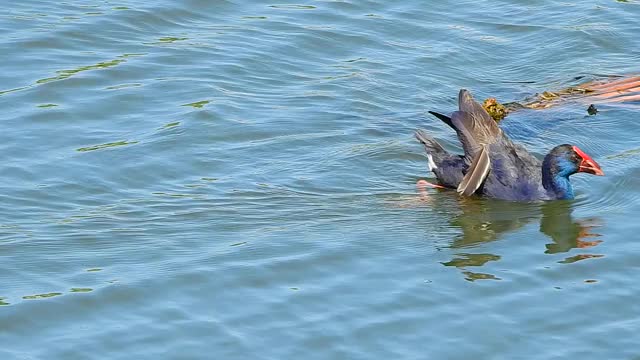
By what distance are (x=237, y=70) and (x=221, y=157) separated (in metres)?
2.23

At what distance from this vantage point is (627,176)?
37.7ft

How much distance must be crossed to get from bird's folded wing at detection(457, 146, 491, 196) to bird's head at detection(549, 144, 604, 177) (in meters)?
0.54

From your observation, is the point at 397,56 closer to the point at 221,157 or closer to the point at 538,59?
the point at 538,59

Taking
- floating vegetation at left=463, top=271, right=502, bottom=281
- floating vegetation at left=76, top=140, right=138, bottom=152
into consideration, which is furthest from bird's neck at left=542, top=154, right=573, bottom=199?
floating vegetation at left=76, top=140, right=138, bottom=152

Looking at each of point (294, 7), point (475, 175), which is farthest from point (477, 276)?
point (294, 7)

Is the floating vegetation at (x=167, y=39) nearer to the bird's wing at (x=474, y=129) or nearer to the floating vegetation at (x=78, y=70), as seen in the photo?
the floating vegetation at (x=78, y=70)

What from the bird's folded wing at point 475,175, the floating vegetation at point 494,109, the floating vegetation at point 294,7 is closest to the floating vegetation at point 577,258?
the bird's folded wing at point 475,175

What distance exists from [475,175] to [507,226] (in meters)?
0.69

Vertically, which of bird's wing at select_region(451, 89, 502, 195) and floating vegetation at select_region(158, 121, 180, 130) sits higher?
bird's wing at select_region(451, 89, 502, 195)

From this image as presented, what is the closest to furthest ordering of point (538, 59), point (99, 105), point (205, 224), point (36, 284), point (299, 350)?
1. point (299, 350)
2. point (36, 284)
3. point (205, 224)
4. point (99, 105)
5. point (538, 59)

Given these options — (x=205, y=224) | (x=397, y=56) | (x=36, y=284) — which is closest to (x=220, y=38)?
(x=397, y=56)

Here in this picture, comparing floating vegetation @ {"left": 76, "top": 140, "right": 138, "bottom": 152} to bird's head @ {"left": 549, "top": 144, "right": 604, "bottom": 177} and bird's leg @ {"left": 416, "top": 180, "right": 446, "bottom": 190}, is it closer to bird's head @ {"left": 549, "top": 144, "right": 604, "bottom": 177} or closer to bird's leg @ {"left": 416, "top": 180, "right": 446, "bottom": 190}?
bird's leg @ {"left": 416, "top": 180, "right": 446, "bottom": 190}

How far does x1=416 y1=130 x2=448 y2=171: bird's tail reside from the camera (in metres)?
11.5

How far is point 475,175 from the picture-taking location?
36.7ft
